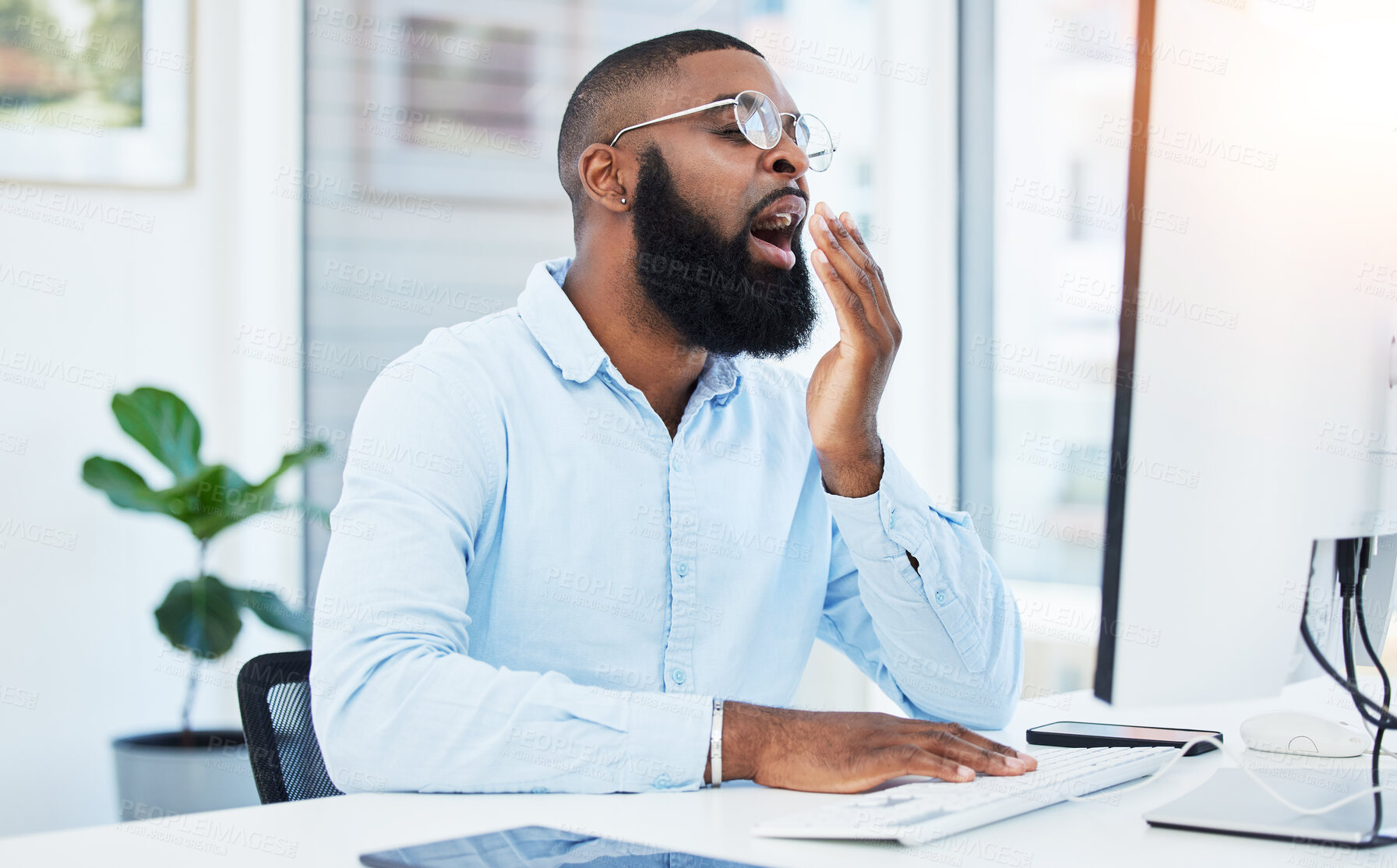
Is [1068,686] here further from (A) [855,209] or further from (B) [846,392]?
(B) [846,392]

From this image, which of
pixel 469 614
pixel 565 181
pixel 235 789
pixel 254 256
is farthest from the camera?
pixel 254 256

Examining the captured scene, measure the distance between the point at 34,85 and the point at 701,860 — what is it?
2.82 meters

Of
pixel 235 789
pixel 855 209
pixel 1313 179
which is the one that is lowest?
pixel 235 789

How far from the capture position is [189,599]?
259 cm

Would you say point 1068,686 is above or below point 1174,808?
below

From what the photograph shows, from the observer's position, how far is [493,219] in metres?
3.22

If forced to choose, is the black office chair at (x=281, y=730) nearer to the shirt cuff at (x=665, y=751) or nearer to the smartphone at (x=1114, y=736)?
the shirt cuff at (x=665, y=751)

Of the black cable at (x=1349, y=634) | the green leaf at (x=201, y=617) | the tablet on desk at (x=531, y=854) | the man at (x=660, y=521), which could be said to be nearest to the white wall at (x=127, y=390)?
the green leaf at (x=201, y=617)

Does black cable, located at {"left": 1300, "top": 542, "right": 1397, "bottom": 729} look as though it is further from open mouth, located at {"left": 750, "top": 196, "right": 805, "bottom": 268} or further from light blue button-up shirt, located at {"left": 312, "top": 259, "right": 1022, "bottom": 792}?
open mouth, located at {"left": 750, "top": 196, "right": 805, "bottom": 268}

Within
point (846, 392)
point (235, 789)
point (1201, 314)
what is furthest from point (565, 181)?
point (235, 789)

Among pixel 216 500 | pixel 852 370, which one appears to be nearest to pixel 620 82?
pixel 852 370

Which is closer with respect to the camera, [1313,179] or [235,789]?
[1313,179]

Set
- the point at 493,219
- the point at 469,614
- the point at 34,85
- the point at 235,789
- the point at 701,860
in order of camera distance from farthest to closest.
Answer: the point at 493,219, the point at 34,85, the point at 235,789, the point at 469,614, the point at 701,860

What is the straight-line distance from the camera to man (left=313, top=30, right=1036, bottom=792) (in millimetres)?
1007
